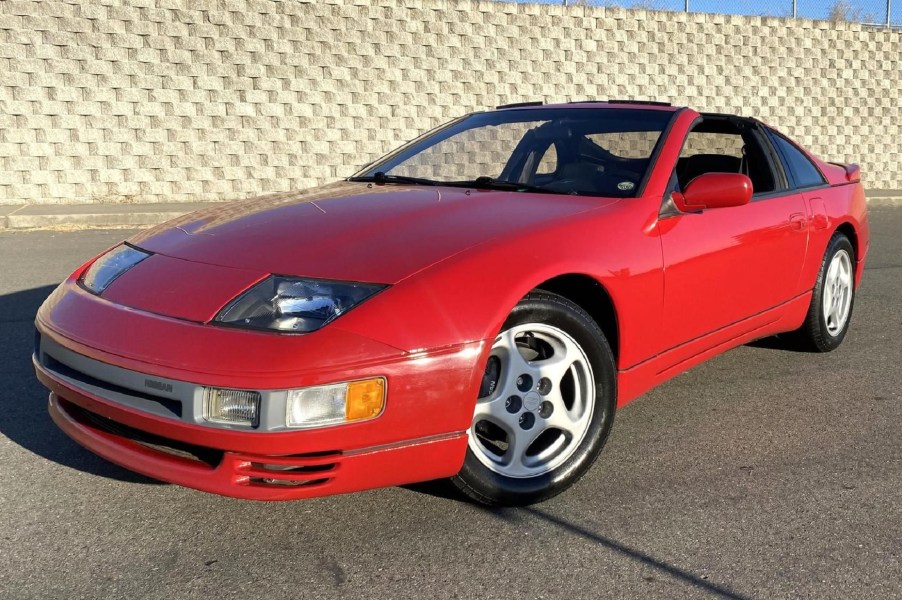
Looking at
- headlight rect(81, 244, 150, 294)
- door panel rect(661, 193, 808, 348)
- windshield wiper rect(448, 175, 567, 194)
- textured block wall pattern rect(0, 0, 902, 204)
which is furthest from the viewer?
textured block wall pattern rect(0, 0, 902, 204)

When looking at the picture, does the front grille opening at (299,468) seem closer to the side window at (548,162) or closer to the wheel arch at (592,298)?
the wheel arch at (592,298)

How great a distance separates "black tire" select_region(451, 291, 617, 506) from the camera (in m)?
2.73

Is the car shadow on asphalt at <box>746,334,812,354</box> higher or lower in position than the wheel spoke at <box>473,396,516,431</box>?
lower

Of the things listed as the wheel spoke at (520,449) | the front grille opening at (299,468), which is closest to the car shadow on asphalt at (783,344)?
the wheel spoke at (520,449)

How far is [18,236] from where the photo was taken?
9.51 metres

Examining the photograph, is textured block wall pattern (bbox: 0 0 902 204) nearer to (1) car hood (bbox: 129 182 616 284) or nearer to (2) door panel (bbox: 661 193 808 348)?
(1) car hood (bbox: 129 182 616 284)

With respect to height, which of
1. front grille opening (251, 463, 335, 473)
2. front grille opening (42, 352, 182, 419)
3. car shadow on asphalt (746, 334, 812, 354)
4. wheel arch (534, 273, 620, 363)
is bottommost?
car shadow on asphalt (746, 334, 812, 354)

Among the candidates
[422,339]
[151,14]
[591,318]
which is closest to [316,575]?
[422,339]

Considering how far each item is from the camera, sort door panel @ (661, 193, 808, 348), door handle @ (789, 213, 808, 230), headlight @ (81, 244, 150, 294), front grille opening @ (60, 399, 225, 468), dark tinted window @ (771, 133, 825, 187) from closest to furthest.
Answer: front grille opening @ (60, 399, 225, 468) → headlight @ (81, 244, 150, 294) → door panel @ (661, 193, 808, 348) → door handle @ (789, 213, 808, 230) → dark tinted window @ (771, 133, 825, 187)

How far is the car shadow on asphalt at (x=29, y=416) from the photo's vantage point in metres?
3.12

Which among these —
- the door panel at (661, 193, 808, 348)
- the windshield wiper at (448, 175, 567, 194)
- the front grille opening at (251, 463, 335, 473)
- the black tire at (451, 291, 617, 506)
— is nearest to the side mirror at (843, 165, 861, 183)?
the door panel at (661, 193, 808, 348)

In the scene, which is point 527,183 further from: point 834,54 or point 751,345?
point 834,54

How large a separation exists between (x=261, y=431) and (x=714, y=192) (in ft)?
6.80

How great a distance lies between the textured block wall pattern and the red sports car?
363 inches
